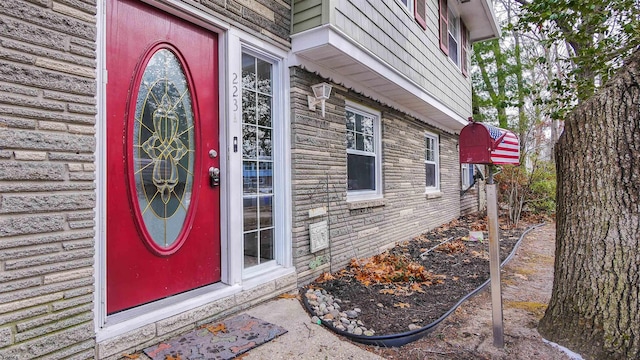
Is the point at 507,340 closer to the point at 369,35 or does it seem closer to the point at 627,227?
the point at 627,227

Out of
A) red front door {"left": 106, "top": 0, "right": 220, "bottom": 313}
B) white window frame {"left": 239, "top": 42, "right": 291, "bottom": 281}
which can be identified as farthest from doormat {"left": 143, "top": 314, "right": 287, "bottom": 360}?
white window frame {"left": 239, "top": 42, "right": 291, "bottom": 281}

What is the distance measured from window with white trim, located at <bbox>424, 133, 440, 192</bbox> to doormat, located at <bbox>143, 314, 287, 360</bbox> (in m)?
5.66

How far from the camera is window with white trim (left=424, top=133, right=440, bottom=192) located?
769 centimetres

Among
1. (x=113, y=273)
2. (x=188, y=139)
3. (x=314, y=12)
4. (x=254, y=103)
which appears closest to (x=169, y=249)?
(x=113, y=273)

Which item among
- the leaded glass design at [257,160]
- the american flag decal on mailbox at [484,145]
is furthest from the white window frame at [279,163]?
the american flag decal on mailbox at [484,145]

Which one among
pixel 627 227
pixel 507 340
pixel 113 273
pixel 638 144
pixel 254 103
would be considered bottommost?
pixel 507 340

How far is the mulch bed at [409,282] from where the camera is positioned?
3014mm

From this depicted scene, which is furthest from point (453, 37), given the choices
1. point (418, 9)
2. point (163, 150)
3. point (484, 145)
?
point (163, 150)

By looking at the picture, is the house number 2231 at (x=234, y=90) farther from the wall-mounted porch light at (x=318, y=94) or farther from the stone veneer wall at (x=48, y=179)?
the stone veneer wall at (x=48, y=179)

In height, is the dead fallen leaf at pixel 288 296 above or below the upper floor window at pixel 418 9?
below

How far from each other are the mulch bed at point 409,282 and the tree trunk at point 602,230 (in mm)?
1009

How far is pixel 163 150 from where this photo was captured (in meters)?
2.60

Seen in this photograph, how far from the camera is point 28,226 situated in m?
1.80

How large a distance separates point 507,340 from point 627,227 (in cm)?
114
